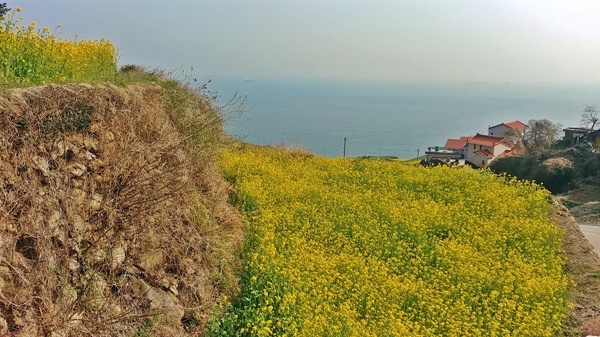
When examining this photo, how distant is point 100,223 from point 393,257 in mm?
5173

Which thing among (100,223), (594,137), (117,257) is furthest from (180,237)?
(594,137)

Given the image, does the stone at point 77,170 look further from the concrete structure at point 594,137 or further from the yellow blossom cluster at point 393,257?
the concrete structure at point 594,137

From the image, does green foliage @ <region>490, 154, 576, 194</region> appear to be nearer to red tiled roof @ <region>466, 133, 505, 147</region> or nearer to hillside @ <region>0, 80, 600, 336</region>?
red tiled roof @ <region>466, 133, 505, 147</region>

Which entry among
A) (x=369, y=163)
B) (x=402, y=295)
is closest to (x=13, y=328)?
(x=402, y=295)

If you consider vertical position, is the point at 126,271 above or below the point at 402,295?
above

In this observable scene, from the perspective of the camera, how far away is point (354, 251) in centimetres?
812

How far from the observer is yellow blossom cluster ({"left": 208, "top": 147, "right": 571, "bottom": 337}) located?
6094 mm

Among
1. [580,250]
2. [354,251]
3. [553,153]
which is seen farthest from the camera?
[553,153]

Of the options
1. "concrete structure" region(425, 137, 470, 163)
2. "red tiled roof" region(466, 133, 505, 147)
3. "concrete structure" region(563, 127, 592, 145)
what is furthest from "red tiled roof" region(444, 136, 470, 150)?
"concrete structure" region(563, 127, 592, 145)

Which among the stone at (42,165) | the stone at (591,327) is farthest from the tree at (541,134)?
the stone at (42,165)

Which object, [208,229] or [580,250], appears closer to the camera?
[208,229]

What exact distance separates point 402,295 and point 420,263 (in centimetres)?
130

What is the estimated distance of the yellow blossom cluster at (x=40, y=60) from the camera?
5.05 meters

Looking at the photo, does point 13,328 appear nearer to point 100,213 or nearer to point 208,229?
point 100,213
